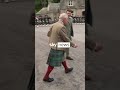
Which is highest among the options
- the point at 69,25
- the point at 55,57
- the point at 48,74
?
the point at 69,25

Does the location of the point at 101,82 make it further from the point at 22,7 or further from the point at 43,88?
the point at 22,7

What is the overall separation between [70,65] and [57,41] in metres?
0.38

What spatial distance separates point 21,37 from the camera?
4984mm

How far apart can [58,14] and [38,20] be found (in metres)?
0.27

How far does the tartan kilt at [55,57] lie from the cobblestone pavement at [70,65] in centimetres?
6

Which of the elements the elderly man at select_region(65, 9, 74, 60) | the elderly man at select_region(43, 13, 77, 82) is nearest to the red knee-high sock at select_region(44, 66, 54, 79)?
the elderly man at select_region(43, 13, 77, 82)

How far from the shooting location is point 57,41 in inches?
197

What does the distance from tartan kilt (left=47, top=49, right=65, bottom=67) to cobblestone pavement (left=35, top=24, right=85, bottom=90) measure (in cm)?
6

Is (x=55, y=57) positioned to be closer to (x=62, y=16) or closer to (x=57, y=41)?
(x=57, y=41)

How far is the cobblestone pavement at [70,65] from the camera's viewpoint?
16.6 ft

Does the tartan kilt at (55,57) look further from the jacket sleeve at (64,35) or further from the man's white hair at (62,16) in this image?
the man's white hair at (62,16)

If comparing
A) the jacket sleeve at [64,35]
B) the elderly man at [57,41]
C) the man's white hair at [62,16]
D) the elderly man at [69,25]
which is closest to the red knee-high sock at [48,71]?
A: the elderly man at [57,41]

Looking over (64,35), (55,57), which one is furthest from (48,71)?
(64,35)

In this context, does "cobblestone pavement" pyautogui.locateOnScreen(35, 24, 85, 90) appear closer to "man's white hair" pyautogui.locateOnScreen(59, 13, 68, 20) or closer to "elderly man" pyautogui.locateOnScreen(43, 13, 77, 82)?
"elderly man" pyautogui.locateOnScreen(43, 13, 77, 82)
